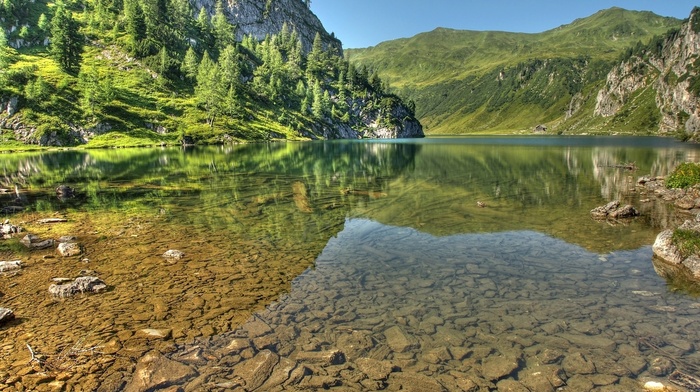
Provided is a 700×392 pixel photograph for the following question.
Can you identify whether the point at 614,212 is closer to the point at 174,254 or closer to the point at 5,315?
the point at 174,254

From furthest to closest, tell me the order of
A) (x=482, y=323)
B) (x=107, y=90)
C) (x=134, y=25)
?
(x=134, y=25) → (x=107, y=90) → (x=482, y=323)

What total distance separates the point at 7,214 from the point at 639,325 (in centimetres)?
4155

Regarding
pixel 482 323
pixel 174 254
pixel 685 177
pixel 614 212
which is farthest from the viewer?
pixel 685 177

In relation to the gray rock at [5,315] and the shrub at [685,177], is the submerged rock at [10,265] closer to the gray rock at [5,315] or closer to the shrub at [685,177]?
the gray rock at [5,315]

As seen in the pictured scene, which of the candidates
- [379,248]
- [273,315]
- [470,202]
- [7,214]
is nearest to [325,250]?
[379,248]

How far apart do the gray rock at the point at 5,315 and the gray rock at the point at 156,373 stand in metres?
6.02

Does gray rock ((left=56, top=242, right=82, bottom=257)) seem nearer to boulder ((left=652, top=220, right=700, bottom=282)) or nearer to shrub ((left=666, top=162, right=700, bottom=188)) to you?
boulder ((left=652, top=220, right=700, bottom=282))

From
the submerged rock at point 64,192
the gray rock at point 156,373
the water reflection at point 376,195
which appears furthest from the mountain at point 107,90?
the gray rock at point 156,373

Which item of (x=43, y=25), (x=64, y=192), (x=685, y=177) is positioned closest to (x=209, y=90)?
(x=43, y=25)

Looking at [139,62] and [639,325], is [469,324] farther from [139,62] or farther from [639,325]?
[139,62]

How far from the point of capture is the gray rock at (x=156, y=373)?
32.8ft

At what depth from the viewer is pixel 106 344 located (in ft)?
38.6

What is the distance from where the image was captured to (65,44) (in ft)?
Result: 526

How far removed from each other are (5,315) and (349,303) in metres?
12.2
